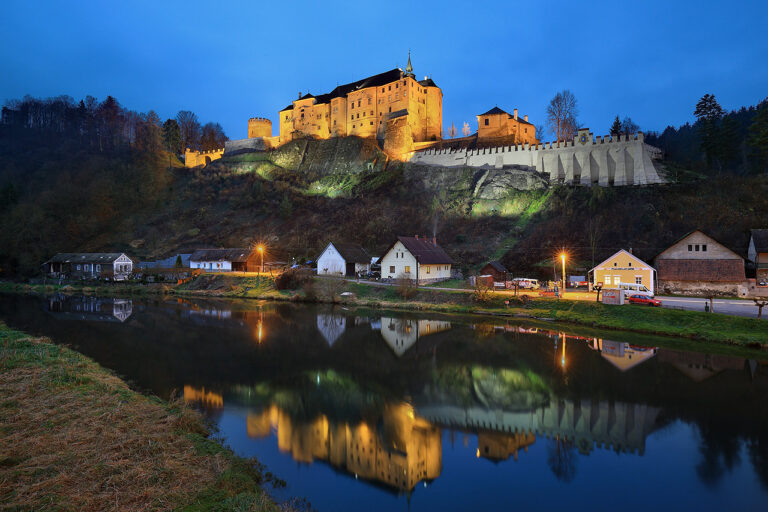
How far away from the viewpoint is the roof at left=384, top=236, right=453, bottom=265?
37500 mm

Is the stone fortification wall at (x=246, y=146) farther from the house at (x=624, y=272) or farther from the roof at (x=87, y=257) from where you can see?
the house at (x=624, y=272)

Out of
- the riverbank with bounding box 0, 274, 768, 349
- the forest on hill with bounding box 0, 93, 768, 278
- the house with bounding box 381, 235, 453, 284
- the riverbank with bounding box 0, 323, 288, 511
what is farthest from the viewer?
the forest on hill with bounding box 0, 93, 768, 278

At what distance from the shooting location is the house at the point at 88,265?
5441cm

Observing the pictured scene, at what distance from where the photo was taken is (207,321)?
92.4ft

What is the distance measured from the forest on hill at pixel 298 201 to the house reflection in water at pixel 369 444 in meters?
30.9

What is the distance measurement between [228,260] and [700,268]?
48.9 metres

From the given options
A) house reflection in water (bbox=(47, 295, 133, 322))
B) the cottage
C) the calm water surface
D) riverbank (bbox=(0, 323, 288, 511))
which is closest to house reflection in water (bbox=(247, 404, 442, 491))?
the calm water surface

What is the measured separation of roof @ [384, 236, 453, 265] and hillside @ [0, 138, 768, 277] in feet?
13.7

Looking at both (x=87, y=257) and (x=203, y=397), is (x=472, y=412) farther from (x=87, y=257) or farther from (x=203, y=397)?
(x=87, y=257)

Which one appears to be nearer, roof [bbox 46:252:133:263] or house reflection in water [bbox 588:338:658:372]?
house reflection in water [bbox 588:338:658:372]

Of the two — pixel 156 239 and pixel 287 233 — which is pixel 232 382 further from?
pixel 156 239

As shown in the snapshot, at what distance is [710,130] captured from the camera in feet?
161

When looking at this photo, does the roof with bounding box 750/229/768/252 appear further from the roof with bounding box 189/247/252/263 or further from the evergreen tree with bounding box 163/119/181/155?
the evergreen tree with bounding box 163/119/181/155

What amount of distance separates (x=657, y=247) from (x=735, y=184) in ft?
43.7
